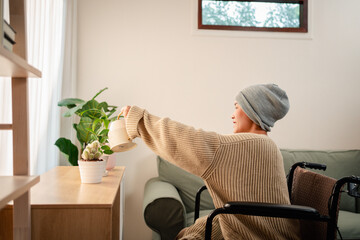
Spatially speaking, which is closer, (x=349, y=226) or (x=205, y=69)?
(x=349, y=226)

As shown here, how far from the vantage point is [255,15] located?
347 cm

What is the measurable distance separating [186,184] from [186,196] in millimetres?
94

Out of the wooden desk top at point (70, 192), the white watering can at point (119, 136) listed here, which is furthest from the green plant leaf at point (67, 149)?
the white watering can at point (119, 136)

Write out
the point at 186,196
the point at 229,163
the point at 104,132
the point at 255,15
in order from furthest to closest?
the point at 255,15
the point at 186,196
the point at 104,132
the point at 229,163

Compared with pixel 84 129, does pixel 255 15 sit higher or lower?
higher

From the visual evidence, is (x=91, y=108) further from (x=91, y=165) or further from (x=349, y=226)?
(x=349, y=226)

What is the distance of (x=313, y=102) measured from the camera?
3.44 metres

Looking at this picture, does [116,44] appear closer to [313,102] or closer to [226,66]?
[226,66]

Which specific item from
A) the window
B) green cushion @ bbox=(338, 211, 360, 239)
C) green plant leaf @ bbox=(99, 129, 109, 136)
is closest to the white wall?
the window

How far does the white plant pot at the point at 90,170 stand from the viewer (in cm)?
177

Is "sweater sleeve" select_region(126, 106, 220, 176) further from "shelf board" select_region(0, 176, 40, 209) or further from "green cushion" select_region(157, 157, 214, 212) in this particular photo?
"green cushion" select_region(157, 157, 214, 212)

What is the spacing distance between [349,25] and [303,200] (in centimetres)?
256

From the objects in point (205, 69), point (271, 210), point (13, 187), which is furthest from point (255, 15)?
point (13, 187)

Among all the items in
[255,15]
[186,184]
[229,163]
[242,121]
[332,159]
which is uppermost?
[255,15]
